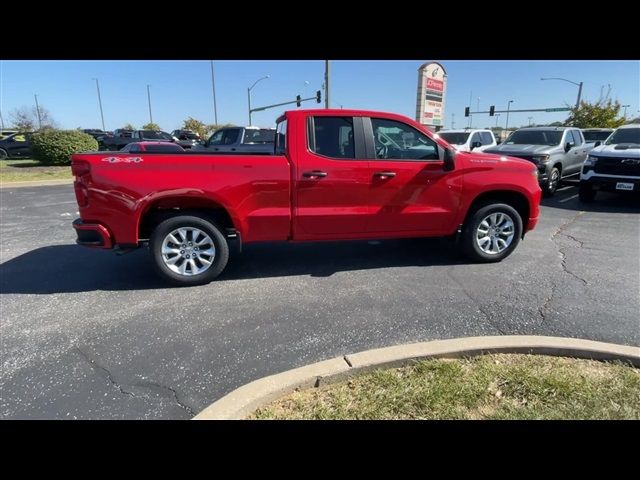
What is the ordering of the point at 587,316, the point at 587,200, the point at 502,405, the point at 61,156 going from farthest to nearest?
the point at 61,156 < the point at 587,200 < the point at 587,316 < the point at 502,405

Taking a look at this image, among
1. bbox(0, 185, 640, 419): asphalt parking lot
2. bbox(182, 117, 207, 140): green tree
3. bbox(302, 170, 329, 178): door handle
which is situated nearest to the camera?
bbox(0, 185, 640, 419): asphalt parking lot

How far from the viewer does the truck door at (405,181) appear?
4.47 metres

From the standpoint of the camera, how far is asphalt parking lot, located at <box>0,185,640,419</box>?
8.73 ft

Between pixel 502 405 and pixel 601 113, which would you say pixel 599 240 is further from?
pixel 601 113

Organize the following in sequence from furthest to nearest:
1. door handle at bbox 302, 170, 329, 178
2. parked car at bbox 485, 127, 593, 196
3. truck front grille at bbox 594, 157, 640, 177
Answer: parked car at bbox 485, 127, 593, 196, truck front grille at bbox 594, 157, 640, 177, door handle at bbox 302, 170, 329, 178

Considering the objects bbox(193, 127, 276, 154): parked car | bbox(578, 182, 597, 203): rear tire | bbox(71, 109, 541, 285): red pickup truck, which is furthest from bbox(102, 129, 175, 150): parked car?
bbox(578, 182, 597, 203): rear tire

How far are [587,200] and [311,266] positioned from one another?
26.2 feet

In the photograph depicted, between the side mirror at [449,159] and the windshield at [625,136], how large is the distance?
781 centimetres

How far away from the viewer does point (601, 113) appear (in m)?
27.0

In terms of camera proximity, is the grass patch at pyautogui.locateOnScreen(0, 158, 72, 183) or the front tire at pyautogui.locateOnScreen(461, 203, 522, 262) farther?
the grass patch at pyautogui.locateOnScreen(0, 158, 72, 183)

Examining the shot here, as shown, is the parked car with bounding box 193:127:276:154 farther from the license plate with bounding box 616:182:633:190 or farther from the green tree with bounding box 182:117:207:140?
the green tree with bounding box 182:117:207:140

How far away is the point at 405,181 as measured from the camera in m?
4.51

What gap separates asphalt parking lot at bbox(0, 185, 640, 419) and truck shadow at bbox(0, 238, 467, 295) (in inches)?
1.0
